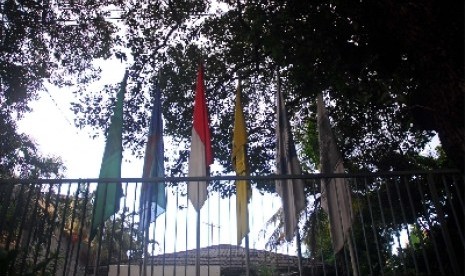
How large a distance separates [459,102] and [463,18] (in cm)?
82

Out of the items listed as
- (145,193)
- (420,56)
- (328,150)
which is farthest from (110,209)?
(420,56)

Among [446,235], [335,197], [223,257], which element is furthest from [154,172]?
[223,257]

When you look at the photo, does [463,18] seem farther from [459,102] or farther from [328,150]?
[328,150]

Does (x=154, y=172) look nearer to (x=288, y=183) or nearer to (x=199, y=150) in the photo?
(x=199, y=150)

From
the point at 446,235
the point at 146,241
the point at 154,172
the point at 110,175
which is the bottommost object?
the point at 446,235

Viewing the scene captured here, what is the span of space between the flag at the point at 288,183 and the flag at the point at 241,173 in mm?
521

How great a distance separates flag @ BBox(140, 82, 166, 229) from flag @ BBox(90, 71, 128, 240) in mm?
373

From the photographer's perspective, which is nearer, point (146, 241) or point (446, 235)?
point (446, 235)

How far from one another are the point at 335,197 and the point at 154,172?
2.73m

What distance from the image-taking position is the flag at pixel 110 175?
4711 mm

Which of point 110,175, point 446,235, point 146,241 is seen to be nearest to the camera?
point 446,235

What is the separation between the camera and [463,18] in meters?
3.39

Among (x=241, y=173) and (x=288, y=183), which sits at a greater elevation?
(x=241, y=173)

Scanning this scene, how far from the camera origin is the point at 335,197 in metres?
5.35
